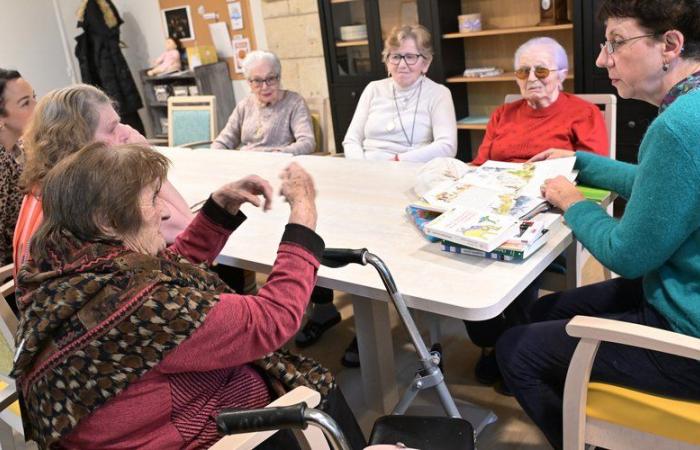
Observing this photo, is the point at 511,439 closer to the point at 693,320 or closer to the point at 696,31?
the point at 693,320

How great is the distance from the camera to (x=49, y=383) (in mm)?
1064

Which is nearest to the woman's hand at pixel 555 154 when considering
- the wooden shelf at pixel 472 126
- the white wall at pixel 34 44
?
the wooden shelf at pixel 472 126

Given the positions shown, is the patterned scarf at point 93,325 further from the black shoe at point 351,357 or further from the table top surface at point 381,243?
the black shoe at point 351,357

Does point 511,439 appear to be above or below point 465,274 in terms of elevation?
below

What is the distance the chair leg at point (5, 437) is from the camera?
5.31 feet

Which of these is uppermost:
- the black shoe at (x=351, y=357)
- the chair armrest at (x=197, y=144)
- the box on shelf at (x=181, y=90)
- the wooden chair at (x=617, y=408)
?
the box on shelf at (x=181, y=90)

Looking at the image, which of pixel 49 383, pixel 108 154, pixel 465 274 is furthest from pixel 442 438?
pixel 108 154

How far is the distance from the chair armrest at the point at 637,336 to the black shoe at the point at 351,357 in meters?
1.31

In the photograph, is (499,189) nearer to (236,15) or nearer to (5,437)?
(5,437)

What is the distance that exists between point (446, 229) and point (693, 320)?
21.3 inches

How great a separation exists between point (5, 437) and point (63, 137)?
0.81 meters

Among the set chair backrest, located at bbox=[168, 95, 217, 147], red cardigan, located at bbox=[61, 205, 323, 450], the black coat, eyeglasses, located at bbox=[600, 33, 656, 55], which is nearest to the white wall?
the black coat

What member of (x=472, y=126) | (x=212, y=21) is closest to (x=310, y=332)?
(x=472, y=126)

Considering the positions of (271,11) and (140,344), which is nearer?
(140,344)
